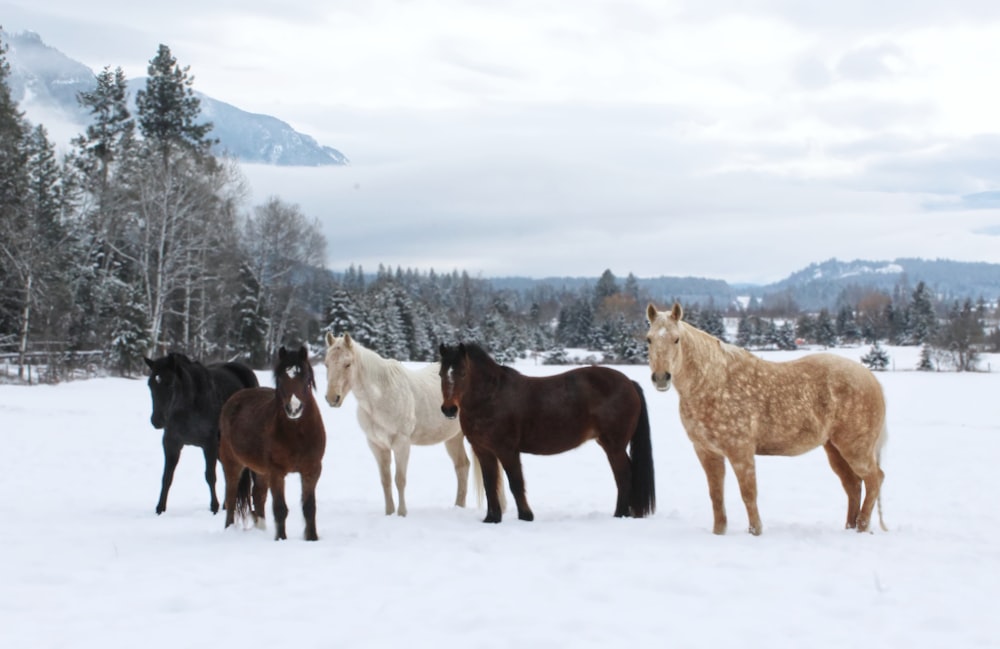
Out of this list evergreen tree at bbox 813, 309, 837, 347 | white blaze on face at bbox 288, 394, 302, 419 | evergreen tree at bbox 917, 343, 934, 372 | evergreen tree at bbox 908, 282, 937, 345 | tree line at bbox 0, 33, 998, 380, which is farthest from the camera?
evergreen tree at bbox 908, 282, 937, 345

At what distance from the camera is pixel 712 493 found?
22.5 ft

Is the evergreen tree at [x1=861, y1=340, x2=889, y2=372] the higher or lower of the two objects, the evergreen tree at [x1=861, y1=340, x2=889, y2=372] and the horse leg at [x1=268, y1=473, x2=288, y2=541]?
the lower

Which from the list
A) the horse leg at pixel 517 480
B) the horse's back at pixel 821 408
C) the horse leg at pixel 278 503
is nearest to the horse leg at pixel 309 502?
the horse leg at pixel 278 503

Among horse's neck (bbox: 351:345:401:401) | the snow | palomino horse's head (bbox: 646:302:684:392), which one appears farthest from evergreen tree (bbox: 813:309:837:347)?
palomino horse's head (bbox: 646:302:684:392)

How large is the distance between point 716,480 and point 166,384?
19.1 ft

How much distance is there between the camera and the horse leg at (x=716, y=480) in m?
6.75

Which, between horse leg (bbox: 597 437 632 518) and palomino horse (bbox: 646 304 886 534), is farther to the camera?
horse leg (bbox: 597 437 632 518)

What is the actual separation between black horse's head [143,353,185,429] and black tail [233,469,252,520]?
5.07 ft

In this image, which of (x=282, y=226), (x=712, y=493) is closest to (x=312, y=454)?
(x=712, y=493)

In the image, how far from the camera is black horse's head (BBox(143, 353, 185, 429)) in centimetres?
820

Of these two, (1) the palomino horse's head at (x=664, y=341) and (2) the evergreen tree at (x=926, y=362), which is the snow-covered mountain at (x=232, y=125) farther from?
(2) the evergreen tree at (x=926, y=362)

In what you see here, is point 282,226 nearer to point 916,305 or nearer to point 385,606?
point 385,606

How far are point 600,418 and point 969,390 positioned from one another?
30.3 meters

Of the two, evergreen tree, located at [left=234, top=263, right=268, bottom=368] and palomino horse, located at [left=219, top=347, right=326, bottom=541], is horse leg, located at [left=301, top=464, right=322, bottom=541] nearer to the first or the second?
palomino horse, located at [left=219, top=347, right=326, bottom=541]
